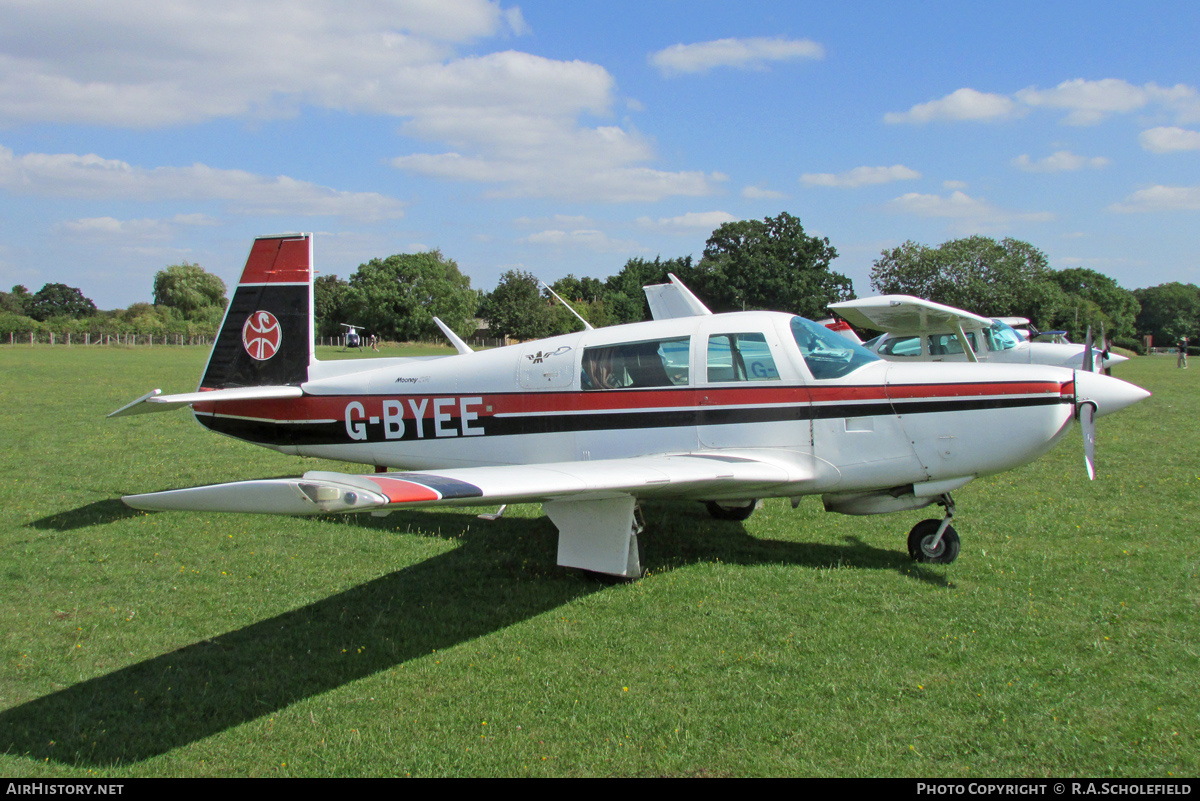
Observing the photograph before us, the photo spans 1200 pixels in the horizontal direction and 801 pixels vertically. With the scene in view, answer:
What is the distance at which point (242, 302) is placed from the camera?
8.07 m

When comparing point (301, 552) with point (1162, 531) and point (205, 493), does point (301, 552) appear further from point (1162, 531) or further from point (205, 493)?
point (1162, 531)

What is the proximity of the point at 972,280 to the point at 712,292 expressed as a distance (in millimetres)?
22738

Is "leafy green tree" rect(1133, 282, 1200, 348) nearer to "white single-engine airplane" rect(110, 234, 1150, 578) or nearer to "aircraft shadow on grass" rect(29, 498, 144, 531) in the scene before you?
"white single-engine airplane" rect(110, 234, 1150, 578)

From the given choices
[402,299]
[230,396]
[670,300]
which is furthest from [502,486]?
[402,299]

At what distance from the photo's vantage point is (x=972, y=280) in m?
64.3

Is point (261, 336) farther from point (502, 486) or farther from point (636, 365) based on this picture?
point (502, 486)

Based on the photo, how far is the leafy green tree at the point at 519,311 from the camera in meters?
76.3

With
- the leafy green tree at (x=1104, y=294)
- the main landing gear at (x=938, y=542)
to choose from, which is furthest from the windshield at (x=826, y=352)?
the leafy green tree at (x=1104, y=294)

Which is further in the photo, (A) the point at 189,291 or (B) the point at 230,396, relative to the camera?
(A) the point at 189,291

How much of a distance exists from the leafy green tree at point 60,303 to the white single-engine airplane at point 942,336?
136 metres

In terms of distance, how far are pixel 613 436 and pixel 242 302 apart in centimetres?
459

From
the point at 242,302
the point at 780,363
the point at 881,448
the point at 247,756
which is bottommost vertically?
the point at 247,756

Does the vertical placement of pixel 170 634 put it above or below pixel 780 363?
below

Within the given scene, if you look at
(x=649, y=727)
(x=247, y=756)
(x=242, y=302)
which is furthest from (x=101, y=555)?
(x=649, y=727)
